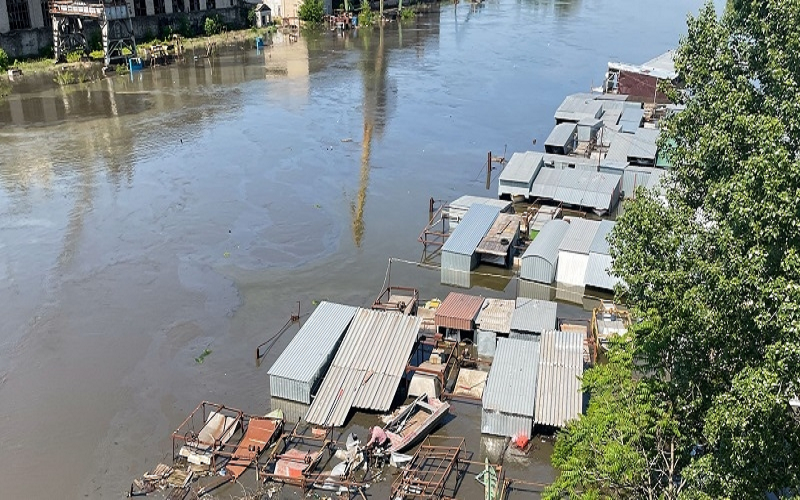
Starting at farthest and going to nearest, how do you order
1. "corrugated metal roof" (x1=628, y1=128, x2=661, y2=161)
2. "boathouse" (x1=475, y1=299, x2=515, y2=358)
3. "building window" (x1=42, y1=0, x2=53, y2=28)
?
"building window" (x1=42, y1=0, x2=53, y2=28) < "corrugated metal roof" (x1=628, y1=128, x2=661, y2=161) < "boathouse" (x1=475, y1=299, x2=515, y2=358)

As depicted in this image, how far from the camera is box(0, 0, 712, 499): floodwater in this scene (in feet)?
89.6

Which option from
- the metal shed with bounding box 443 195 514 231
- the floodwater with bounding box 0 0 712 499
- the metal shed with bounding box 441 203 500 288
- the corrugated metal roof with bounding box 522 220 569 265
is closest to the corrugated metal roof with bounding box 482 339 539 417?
the floodwater with bounding box 0 0 712 499

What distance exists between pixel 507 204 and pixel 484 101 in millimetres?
34247

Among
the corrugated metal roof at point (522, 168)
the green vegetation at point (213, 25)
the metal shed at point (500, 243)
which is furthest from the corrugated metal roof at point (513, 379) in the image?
the green vegetation at point (213, 25)

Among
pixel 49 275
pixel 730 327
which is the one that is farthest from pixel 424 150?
pixel 730 327

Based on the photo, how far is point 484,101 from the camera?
7362cm

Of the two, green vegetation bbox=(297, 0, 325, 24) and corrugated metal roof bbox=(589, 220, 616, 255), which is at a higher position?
A: green vegetation bbox=(297, 0, 325, 24)

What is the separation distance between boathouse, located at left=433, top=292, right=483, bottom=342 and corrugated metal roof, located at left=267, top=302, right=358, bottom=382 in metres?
3.97

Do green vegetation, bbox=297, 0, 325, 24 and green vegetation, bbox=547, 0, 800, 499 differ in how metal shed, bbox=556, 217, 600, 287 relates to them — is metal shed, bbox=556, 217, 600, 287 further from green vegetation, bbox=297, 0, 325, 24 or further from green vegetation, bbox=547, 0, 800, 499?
green vegetation, bbox=297, 0, 325, 24

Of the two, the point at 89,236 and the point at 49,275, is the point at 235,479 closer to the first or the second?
the point at 49,275

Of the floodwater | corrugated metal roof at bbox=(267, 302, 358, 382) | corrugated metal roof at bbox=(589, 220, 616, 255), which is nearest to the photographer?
corrugated metal roof at bbox=(267, 302, 358, 382)

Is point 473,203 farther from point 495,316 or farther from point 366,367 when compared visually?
point 366,367

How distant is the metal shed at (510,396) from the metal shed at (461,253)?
411 inches

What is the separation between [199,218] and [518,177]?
68.8 ft
